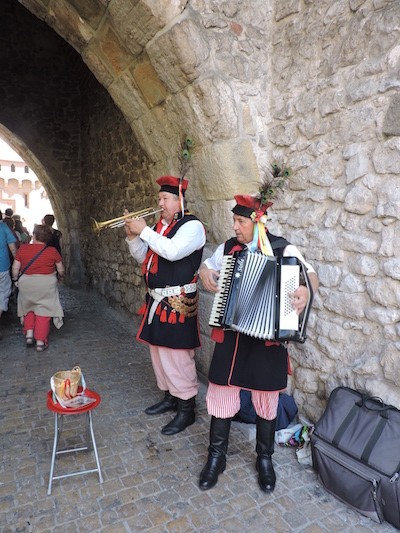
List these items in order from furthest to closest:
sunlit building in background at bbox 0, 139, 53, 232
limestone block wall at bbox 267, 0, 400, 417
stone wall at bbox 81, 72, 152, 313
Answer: sunlit building in background at bbox 0, 139, 53, 232 → stone wall at bbox 81, 72, 152, 313 → limestone block wall at bbox 267, 0, 400, 417

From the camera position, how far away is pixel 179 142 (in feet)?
11.5

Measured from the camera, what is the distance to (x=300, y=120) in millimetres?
2889

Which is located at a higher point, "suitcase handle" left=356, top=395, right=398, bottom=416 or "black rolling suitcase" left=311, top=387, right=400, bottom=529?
"suitcase handle" left=356, top=395, right=398, bottom=416

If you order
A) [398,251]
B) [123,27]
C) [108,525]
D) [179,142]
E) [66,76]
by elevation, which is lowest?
[108,525]

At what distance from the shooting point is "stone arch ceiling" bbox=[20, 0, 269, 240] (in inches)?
114

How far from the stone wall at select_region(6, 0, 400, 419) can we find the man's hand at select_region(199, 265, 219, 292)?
32.0 inches

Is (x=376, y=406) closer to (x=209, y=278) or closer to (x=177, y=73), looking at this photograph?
(x=209, y=278)

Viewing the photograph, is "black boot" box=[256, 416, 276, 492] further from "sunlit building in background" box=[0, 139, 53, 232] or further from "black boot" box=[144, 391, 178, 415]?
"sunlit building in background" box=[0, 139, 53, 232]

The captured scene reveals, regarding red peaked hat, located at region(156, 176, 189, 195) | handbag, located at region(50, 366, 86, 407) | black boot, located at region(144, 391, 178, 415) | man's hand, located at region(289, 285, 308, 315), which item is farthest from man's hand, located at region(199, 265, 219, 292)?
black boot, located at region(144, 391, 178, 415)

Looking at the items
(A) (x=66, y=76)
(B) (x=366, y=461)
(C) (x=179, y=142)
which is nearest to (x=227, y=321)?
(B) (x=366, y=461)

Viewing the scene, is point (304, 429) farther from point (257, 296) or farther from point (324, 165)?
point (324, 165)

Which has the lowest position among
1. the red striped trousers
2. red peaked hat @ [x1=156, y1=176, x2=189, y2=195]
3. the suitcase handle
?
the red striped trousers

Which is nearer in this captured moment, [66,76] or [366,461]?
[366,461]

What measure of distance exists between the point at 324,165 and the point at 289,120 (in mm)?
552
